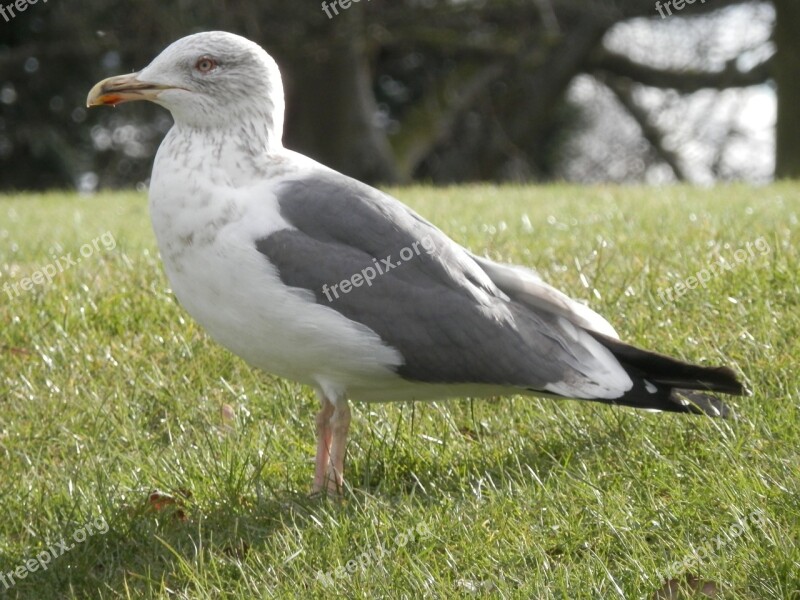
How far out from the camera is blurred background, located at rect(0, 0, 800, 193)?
49.3 ft

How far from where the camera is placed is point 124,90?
182 inches

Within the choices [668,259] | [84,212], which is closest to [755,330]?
[668,259]

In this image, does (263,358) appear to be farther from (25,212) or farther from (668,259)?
(25,212)

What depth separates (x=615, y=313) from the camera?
5848 millimetres

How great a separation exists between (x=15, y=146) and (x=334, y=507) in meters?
14.4
